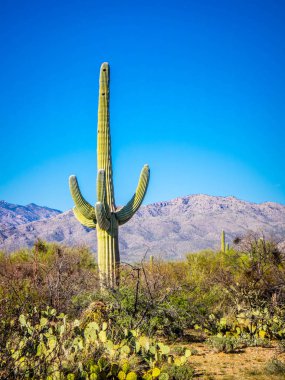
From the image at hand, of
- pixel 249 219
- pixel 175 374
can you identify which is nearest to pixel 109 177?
pixel 175 374

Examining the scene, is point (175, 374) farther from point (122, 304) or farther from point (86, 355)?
point (122, 304)

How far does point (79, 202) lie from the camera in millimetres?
12109

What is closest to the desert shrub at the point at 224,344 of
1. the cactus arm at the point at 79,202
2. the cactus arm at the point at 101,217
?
A: the cactus arm at the point at 101,217

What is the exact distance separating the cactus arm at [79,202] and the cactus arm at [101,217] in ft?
2.17

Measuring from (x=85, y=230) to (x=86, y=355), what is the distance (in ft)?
418

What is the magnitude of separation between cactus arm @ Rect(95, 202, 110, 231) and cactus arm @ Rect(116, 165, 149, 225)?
2.44 ft

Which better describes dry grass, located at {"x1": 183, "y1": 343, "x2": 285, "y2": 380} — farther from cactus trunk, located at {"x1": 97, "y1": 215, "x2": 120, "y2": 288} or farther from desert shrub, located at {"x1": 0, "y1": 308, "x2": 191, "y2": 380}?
cactus trunk, located at {"x1": 97, "y1": 215, "x2": 120, "y2": 288}

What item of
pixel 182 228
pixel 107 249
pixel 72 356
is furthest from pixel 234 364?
pixel 182 228

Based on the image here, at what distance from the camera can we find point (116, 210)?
41.7 ft

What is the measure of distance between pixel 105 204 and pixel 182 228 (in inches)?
4412

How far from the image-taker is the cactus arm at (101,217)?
11.3 meters

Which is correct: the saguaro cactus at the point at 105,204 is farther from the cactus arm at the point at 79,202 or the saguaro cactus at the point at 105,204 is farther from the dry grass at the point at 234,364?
the dry grass at the point at 234,364

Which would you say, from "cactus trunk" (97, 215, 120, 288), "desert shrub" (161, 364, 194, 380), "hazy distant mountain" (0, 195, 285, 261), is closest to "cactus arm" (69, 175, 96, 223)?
"cactus trunk" (97, 215, 120, 288)

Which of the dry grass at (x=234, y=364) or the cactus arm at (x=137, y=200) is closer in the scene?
the dry grass at (x=234, y=364)
